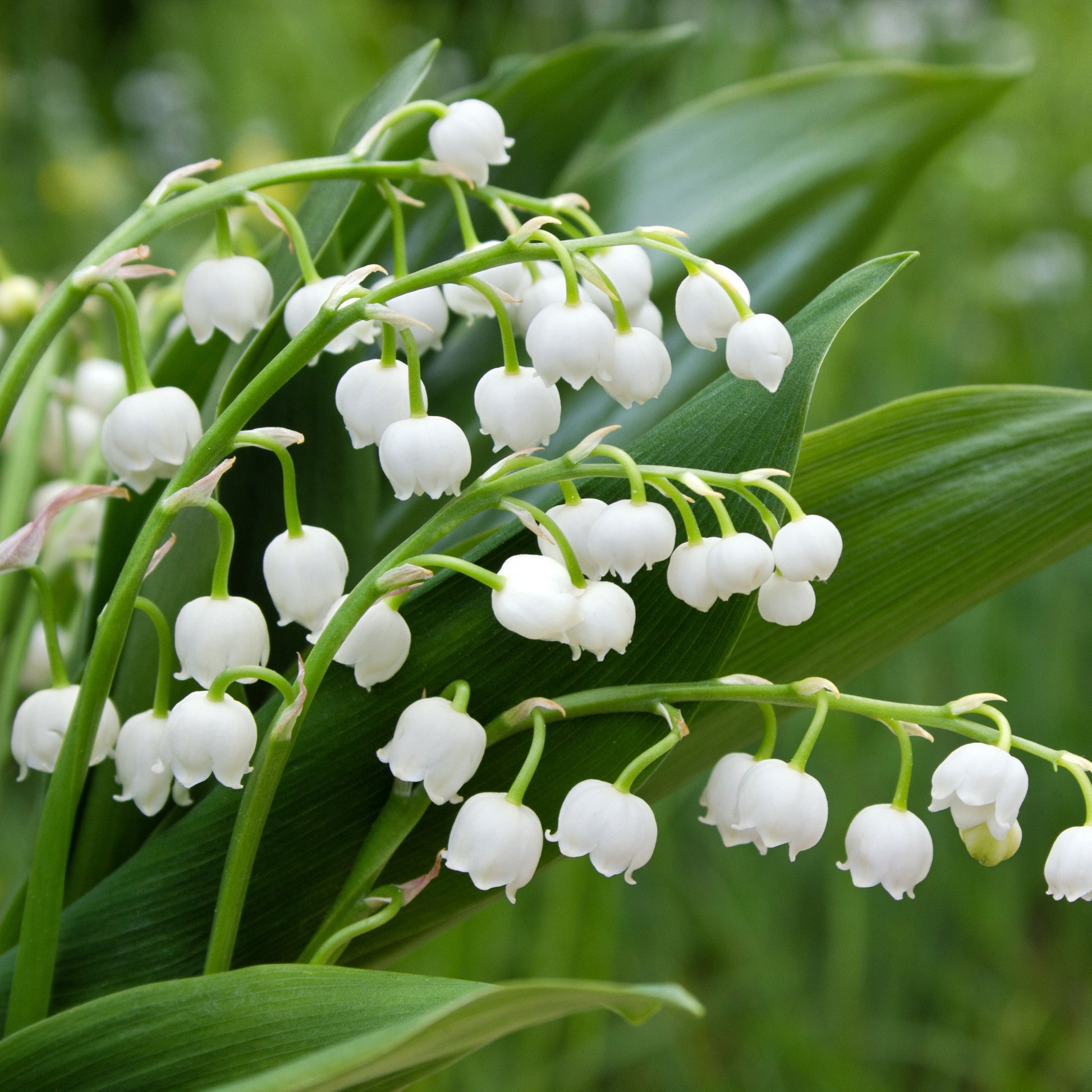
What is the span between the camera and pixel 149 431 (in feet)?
0.91

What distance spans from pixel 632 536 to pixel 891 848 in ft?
0.35

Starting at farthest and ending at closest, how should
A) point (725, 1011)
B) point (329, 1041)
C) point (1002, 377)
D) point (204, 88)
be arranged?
1. point (204, 88)
2. point (1002, 377)
3. point (725, 1011)
4. point (329, 1041)

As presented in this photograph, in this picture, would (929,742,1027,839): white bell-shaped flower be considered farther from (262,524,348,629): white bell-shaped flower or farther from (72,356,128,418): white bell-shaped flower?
(72,356,128,418): white bell-shaped flower

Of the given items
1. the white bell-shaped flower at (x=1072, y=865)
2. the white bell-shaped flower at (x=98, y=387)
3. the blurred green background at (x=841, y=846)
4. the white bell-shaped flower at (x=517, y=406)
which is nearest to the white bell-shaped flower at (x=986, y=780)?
the white bell-shaped flower at (x=1072, y=865)

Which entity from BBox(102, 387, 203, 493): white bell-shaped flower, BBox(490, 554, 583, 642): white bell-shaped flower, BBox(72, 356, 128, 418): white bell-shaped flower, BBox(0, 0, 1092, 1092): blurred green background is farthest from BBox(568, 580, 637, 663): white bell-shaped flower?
BBox(0, 0, 1092, 1092): blurred green background

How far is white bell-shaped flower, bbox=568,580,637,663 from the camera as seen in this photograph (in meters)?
0.25

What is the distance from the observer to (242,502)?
37 cm

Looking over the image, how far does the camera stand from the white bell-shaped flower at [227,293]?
30 centimetres

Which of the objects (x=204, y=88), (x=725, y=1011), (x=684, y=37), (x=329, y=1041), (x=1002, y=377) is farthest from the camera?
(x=204, y=88)

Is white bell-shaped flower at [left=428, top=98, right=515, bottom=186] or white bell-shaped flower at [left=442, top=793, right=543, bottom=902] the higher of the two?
white bell-shaped flower at [left=428, top=98, right=515, bottom=186]

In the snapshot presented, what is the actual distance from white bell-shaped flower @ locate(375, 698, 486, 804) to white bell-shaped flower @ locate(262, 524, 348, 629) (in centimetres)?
4

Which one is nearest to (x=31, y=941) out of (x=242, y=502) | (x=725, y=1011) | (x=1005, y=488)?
(x=242, y=502)

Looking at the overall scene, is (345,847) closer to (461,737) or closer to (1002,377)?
(461,737)

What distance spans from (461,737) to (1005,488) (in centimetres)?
18
